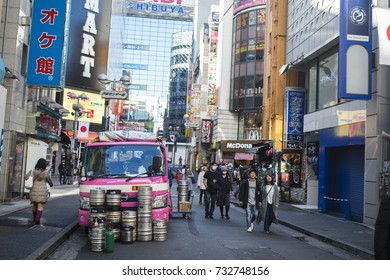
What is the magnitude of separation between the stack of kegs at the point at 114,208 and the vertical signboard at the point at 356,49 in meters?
8.42

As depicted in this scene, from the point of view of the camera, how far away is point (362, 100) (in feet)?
49.5

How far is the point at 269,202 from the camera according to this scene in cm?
1234

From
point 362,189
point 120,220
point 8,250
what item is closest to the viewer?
point 8,250

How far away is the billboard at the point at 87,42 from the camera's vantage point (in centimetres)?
4306

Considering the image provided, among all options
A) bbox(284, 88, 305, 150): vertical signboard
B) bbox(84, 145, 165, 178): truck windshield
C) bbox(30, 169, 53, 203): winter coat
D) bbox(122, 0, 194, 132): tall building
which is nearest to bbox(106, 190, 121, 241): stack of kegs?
bbox(84, 145, 165, 178): truck windshield

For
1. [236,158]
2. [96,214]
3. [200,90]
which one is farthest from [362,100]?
[200,90]

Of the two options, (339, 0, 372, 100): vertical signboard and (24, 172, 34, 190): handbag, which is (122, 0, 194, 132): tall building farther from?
(24, 172, 34, 190): handbag

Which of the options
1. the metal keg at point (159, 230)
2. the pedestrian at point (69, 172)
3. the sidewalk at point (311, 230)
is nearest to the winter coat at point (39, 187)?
the sidewalk at point (311, 230)

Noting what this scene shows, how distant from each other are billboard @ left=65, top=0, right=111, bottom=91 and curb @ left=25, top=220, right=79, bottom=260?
Answer: 112 feet

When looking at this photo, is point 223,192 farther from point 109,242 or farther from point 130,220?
point 109,242

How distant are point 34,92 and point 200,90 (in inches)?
1792

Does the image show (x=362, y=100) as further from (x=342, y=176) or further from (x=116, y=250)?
(x=116, y=250)

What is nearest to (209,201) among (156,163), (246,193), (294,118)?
(246,193)

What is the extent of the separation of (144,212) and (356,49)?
9246 millimetres
